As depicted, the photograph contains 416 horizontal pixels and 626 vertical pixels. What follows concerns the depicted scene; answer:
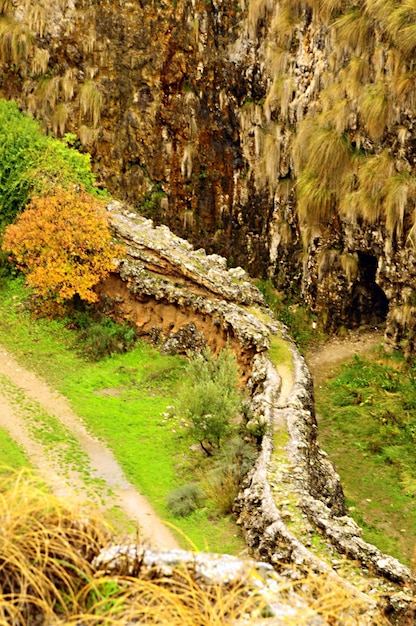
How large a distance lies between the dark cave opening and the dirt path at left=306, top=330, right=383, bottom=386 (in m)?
0.67

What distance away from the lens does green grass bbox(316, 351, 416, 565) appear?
17.0 meters

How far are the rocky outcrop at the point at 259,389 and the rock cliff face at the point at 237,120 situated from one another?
4.63 m

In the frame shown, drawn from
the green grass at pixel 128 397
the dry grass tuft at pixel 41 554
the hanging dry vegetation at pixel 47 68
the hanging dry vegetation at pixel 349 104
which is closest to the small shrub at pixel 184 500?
the green grass at pixel 128 397

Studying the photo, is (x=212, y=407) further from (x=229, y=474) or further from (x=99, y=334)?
(x=99, y=334)

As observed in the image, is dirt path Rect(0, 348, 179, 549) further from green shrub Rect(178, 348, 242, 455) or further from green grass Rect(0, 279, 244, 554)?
green shrub Rect(178, 348, 242, 455)

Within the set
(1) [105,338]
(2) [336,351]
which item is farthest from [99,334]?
(2) [336,351]

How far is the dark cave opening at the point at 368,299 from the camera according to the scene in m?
26.7

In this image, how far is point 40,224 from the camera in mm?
22281

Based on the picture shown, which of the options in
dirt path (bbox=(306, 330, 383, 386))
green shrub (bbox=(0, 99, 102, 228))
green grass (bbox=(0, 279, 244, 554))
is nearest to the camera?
green grass (bbox=(0, 279, 244, 554))

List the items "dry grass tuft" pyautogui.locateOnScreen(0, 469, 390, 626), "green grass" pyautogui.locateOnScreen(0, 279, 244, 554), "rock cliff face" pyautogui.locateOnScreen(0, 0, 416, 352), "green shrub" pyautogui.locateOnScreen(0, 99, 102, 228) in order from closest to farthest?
1. "dry grass tuft" pyautogui.locateOnScreen(0, 469, 390, 626)
2. "green grass" pyautogui.locateOnScreen(0, 279, 244, 554)
3. "rock cliff face" pyautogui.locateOnScreen(0, 0, 416, 352)
4. "green shrub" pyautogui.locateOnScreen(0, 99, 102, 228)

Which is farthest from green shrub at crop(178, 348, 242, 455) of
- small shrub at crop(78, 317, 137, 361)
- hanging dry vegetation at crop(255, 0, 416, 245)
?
hanging dry vegetation at crop(255, 0, 416, 245)

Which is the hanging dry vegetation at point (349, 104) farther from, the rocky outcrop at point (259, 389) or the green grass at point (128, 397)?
the green grass at point (128, 397)

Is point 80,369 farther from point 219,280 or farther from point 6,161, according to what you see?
point 6,161

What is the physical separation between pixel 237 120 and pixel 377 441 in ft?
50.8
